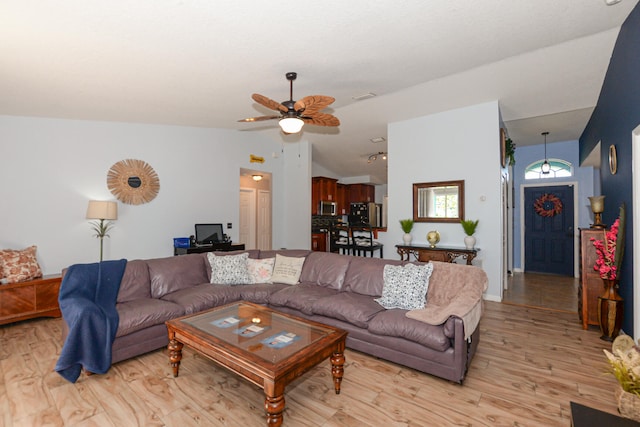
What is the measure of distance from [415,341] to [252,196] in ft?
20.4

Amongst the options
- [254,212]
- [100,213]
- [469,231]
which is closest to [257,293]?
[100,213]

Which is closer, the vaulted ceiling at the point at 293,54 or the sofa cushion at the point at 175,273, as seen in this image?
the vaulted ceiling at the point at 293,54

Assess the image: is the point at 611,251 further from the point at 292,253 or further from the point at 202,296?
the point at 202,296

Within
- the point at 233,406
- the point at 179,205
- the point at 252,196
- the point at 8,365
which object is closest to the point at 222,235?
the point at 179,205

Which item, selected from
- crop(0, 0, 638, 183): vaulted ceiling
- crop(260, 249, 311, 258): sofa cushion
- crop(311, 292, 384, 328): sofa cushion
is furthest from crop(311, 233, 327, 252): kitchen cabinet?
crop(311, 292, 384, 328): sofa cushion

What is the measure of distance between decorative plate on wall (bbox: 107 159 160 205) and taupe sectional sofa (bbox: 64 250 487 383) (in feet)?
5.98

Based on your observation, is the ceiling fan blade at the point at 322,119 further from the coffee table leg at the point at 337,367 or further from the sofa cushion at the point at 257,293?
the coffee table leg at the point at 337,367

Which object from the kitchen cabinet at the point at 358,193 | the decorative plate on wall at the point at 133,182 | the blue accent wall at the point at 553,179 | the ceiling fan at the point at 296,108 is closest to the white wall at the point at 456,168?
the ceiling fan at the point at 296,108

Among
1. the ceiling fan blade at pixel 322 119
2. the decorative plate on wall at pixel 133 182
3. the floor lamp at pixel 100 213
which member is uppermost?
the ceiling fan blade at pixel 322 119

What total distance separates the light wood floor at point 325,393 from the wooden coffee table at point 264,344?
0.80ft

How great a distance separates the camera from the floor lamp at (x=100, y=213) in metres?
4.20

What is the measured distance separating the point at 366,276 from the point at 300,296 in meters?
0.76

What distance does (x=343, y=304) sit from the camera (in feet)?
9.48

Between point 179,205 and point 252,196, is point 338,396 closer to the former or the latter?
point 179,205
